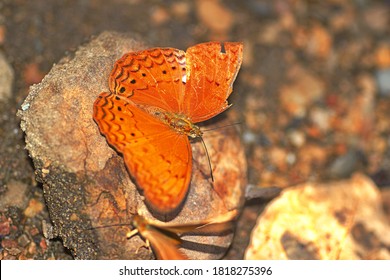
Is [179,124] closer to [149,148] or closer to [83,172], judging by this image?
[149,148]

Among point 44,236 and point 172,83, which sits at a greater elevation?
point 172,83

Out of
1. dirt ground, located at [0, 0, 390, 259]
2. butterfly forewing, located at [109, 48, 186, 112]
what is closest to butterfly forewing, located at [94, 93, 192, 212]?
butterfly forewing, located at [109, 48, 186, 112]

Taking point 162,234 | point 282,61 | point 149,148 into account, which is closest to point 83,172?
point 149,148

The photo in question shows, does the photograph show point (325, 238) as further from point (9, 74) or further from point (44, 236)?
point (9, 74)

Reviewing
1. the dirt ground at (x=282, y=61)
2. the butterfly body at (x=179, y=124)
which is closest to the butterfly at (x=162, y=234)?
the butterfly body at (x=179, y=124)

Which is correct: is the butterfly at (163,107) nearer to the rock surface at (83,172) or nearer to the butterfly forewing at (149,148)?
the butterfly forewing at (149,148)
